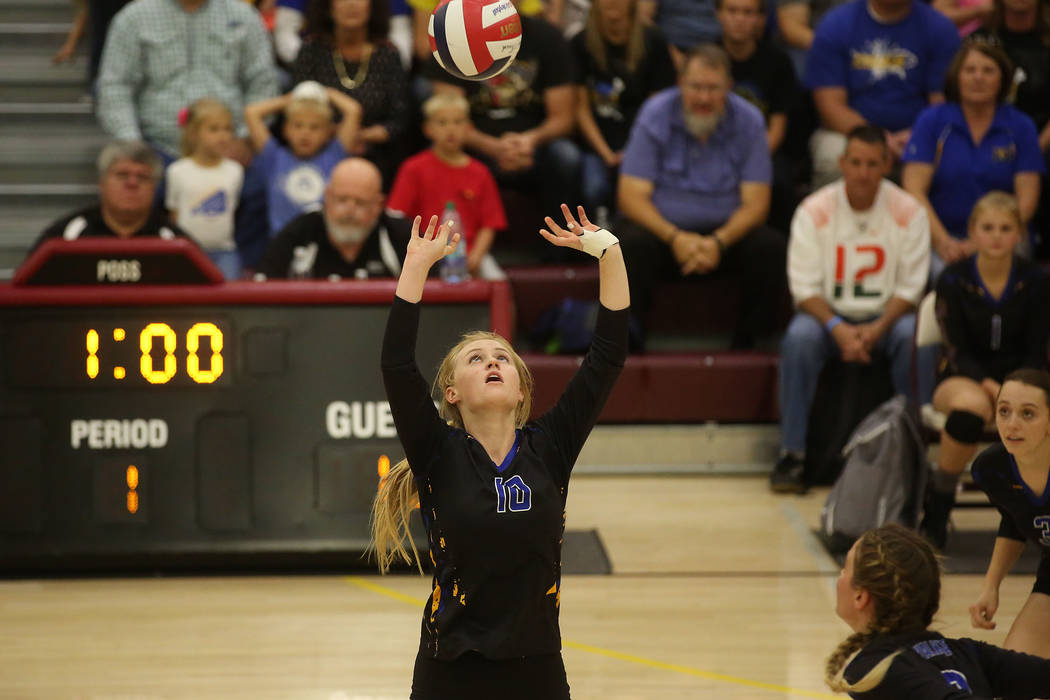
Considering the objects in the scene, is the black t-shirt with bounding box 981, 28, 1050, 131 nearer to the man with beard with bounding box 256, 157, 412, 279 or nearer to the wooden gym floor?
the wooden gym floor

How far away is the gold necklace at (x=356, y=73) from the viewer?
8.19 m

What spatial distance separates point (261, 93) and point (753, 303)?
3099 millimetres

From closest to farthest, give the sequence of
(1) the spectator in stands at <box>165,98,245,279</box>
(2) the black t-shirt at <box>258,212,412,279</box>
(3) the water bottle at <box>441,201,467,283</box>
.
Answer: (2) the black t-shirt at <box>258,212,412,279</box> → (3) the water bottle at <box>441,201,467,283</box> → (1) the spectator in stands at <box>165,98,245,279</box>

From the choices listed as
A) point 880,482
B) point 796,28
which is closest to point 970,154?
point 796,28

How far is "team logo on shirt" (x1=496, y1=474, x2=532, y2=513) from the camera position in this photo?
3352 millimetres

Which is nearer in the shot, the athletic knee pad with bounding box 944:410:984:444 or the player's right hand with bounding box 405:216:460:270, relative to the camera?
the player's right hand with bounding box 405:216:460:270

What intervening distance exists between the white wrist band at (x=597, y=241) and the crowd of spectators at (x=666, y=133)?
3226 mm

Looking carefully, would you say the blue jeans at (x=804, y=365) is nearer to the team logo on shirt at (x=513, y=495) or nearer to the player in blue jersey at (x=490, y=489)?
the player in blue jersey at (x=490, y=489)

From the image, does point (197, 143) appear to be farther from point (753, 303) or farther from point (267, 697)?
point (267, 697)

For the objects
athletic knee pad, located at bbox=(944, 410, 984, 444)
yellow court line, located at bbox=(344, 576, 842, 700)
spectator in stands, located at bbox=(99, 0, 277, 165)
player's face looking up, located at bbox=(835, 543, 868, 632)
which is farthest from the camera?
spectator in stands, located at bbox=(99, 0, 277, 165)

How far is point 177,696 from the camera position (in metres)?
4.59

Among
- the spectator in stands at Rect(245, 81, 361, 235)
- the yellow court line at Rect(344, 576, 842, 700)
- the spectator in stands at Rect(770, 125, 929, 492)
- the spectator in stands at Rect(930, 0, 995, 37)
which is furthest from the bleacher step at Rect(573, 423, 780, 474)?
the spectator in stands at Rect(930, 0, 995, 37)

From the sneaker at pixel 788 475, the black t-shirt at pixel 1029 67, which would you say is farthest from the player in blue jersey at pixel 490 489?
the black t-shirt at pixel 1029 67

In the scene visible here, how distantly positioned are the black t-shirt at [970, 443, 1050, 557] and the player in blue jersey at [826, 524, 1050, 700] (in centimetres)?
124
